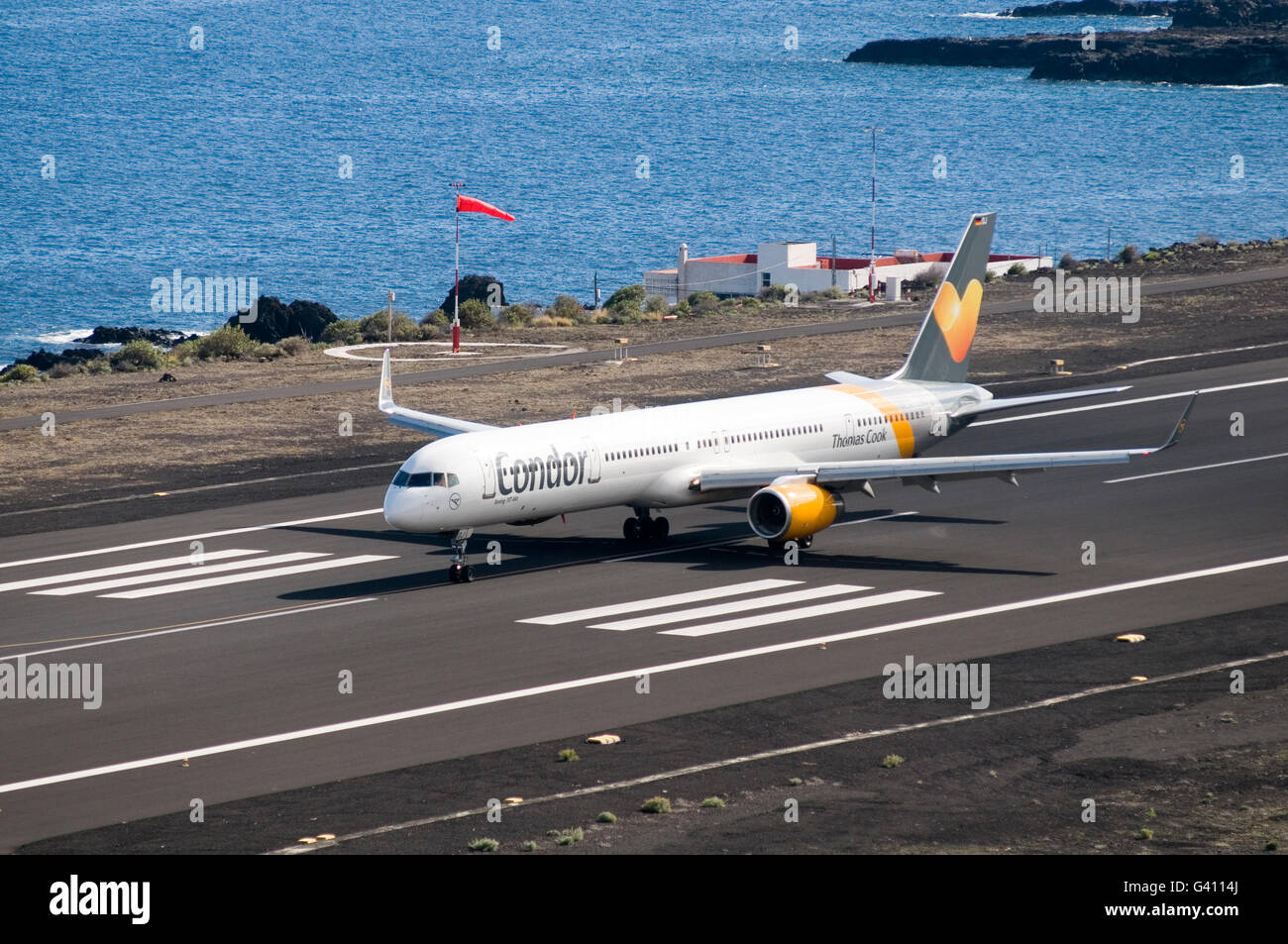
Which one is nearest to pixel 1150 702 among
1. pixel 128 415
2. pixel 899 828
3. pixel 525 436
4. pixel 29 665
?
pixel 899 828

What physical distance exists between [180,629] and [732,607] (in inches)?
511

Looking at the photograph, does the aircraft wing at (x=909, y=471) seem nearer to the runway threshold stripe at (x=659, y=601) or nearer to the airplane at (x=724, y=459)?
the airplane at (x=724, y=459)

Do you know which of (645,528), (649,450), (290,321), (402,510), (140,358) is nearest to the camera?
(402,510)

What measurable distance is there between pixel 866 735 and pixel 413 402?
4193 centimetres

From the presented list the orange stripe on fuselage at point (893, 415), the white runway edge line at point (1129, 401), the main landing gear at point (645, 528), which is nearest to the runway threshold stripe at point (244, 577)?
the main landing gear at point (645, 528)

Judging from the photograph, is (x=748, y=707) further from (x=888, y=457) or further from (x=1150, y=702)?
(x=888, y=457)

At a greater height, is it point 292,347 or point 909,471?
point 292,347

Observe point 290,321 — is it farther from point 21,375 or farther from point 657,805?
point 657,805

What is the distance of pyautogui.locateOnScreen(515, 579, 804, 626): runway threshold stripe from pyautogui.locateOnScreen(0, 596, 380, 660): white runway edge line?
519 cm

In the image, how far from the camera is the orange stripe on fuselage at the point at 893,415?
51906 mm

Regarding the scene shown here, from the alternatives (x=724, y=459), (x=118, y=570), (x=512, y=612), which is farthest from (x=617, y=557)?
(x=118, y=570)

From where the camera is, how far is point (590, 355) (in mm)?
83688

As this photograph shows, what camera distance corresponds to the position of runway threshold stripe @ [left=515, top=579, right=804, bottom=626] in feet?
138

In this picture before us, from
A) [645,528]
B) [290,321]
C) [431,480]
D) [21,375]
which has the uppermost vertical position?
[290,321]
